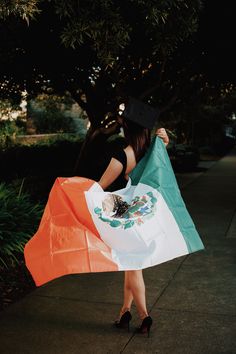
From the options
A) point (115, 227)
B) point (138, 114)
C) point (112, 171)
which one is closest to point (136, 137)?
point (138, 114)

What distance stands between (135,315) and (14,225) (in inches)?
95.3

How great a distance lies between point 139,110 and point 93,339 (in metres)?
1.92

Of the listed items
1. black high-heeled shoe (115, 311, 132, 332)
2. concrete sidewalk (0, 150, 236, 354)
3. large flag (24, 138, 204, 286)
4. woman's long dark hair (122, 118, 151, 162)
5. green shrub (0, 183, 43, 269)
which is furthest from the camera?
green shrub (0, 183, 43, 269)

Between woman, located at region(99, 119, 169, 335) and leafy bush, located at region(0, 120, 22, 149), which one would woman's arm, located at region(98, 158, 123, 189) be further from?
leafy bush, located at region(0, 120, 22, 149)

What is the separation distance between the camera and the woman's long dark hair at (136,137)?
421 cm

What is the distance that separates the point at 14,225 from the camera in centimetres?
654

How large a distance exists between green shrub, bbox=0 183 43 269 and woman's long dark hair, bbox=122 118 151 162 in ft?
8.35

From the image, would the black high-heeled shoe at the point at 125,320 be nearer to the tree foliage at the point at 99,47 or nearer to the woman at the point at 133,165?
the woman at the point at 133,165

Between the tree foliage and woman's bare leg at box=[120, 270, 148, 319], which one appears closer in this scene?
woman's bare leg at box=[120, 270, 148, 319]

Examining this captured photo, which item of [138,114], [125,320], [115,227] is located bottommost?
[125,320]

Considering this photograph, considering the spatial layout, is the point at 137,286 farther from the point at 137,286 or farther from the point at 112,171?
the point at 112,171

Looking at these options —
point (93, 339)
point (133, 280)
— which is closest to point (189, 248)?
point (133, 280)

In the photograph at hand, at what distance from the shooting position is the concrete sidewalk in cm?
411

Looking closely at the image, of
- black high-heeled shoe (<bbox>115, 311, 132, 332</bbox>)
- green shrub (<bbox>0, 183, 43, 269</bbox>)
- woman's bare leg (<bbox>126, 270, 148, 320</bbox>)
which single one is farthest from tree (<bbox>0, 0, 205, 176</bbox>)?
black high-heeled shoe (<bbox>115, 311, 132, 332</bbox>)
